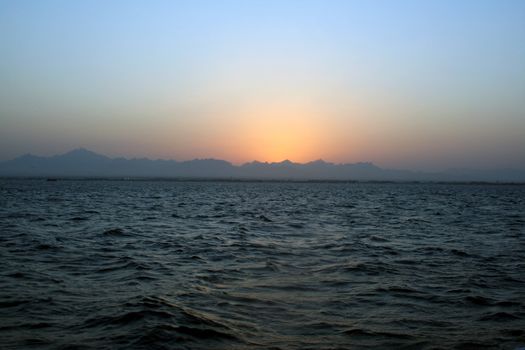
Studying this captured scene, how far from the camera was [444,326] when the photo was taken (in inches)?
380

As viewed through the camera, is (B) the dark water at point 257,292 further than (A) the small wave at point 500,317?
No

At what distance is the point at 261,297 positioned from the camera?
11734mm

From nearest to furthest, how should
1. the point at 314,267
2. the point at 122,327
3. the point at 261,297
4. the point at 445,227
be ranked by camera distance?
the point at 122,327 → the point at 261,297 → the point at 314,267 → the point at 445,227

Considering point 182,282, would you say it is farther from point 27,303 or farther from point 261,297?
point 27,303

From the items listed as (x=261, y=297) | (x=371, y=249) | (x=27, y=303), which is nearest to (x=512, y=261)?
(x=371, y=249)

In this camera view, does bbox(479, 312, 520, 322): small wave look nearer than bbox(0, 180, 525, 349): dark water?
No

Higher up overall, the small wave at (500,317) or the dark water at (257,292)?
the small wave at (500,317)

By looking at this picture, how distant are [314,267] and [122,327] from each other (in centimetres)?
793

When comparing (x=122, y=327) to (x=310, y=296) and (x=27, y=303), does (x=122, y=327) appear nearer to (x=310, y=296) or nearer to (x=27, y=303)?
(x=27, y=303)

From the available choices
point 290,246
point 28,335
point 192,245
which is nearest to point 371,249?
point 290,246

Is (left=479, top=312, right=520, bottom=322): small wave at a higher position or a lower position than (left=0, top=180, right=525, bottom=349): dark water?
higher

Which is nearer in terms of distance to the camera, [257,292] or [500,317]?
[500,317]

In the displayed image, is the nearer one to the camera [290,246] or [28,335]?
[28,335]

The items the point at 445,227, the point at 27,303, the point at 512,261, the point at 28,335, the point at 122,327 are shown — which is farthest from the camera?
the point at 445,227
